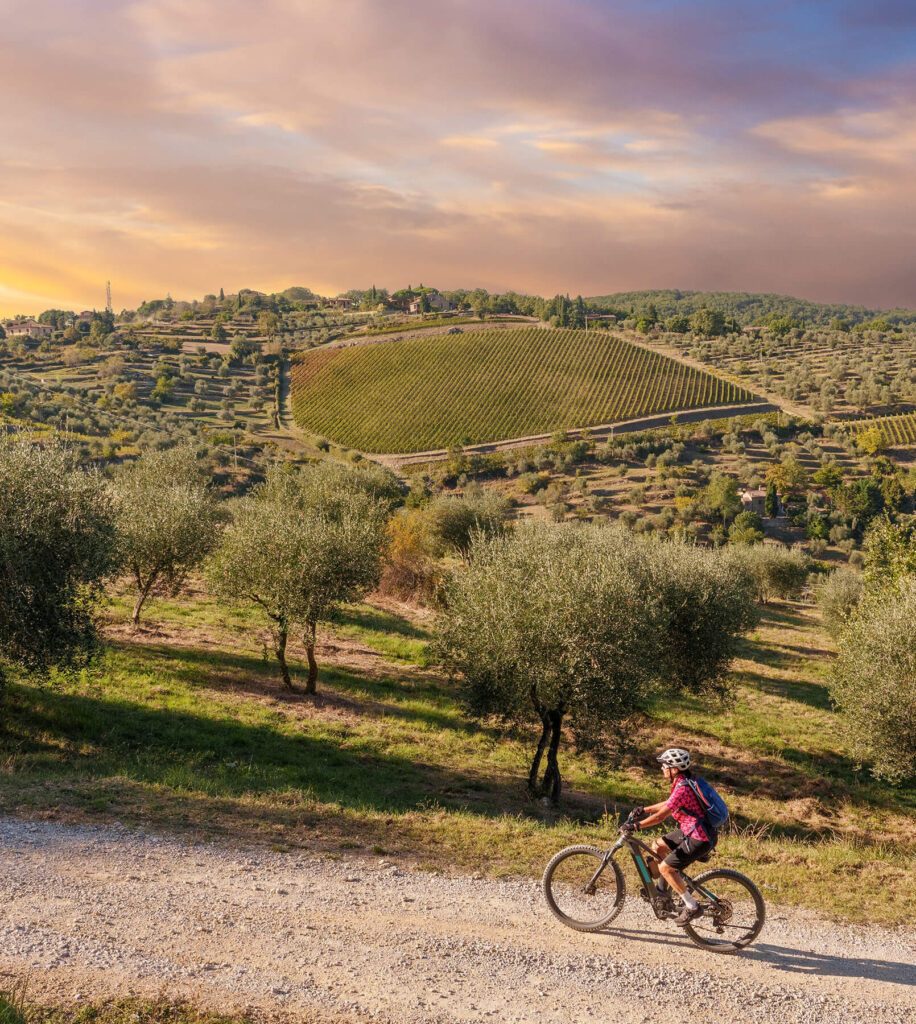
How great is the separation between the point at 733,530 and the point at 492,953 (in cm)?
9458

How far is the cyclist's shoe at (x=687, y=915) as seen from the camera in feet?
31.3

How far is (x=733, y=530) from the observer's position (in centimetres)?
9562

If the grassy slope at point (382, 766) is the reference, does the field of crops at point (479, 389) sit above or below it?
above

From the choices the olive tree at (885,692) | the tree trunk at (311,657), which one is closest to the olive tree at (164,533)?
the tree trunk at (311,657)

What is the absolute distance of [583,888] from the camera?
10969 mm

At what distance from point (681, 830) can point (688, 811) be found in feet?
1.01

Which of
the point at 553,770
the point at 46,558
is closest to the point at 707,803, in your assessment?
the point at 553,770

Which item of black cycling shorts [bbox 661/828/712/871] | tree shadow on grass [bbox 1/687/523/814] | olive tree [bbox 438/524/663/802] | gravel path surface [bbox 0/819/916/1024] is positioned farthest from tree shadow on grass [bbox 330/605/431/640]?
black cycling shorts [bbox 661/828/712/871]

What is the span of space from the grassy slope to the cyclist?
3.46 metres

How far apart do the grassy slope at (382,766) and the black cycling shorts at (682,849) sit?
3610mm

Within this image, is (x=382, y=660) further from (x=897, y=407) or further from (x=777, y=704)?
(x=897, y=407)

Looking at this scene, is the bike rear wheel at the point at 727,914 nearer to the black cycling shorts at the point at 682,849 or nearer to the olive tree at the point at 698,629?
the black cycling shorts at the point at 682,849

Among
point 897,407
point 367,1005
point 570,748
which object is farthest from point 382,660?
point 897,407

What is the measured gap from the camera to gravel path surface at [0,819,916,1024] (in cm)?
838
